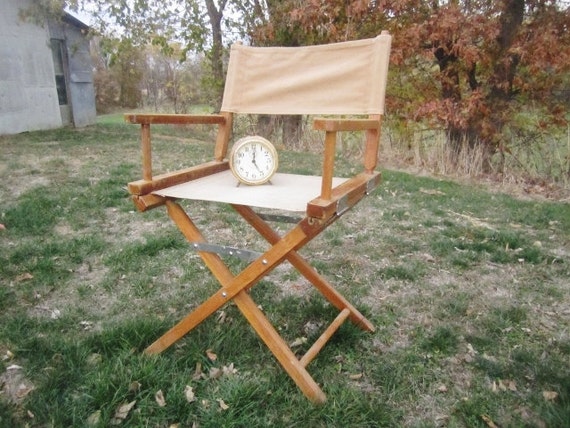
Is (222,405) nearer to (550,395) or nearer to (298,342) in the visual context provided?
(298,342)

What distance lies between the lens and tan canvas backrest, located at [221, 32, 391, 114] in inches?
74.2

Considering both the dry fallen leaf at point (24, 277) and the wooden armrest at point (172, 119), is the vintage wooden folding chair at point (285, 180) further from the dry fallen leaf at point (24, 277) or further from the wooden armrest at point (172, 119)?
the dry fallen leaf at point (24, 277)

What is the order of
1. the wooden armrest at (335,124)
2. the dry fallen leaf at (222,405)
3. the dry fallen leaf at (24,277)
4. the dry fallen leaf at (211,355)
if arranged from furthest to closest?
the dry fallen leaf at (24,277), the dry fallen leaf at (211,355), the dry fallen leaf at (222,405), the wooden armrest at (335,124)

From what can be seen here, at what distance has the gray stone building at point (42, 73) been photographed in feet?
26.2

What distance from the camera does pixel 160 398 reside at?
152cm

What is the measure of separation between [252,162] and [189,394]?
971mm

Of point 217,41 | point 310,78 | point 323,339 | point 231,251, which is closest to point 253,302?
point 231,251

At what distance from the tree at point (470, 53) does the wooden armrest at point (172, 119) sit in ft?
14.5

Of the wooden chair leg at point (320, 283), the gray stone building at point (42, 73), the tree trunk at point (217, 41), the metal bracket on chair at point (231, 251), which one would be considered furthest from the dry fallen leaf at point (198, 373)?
the gray stone building at point (42, 73)

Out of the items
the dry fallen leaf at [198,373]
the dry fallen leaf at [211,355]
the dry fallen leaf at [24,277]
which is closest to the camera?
the dry fallen leaf at [198,373]

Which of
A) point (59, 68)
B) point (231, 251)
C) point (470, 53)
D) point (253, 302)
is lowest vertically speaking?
point (253, 302)

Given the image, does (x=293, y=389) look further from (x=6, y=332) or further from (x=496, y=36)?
(x=496, y=36)

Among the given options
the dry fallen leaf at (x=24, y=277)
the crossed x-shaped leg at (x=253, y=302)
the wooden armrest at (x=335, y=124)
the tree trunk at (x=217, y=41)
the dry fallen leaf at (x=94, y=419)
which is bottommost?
the dry fallen leaf at (x=24, y=277)

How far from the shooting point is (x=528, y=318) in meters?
2.16
